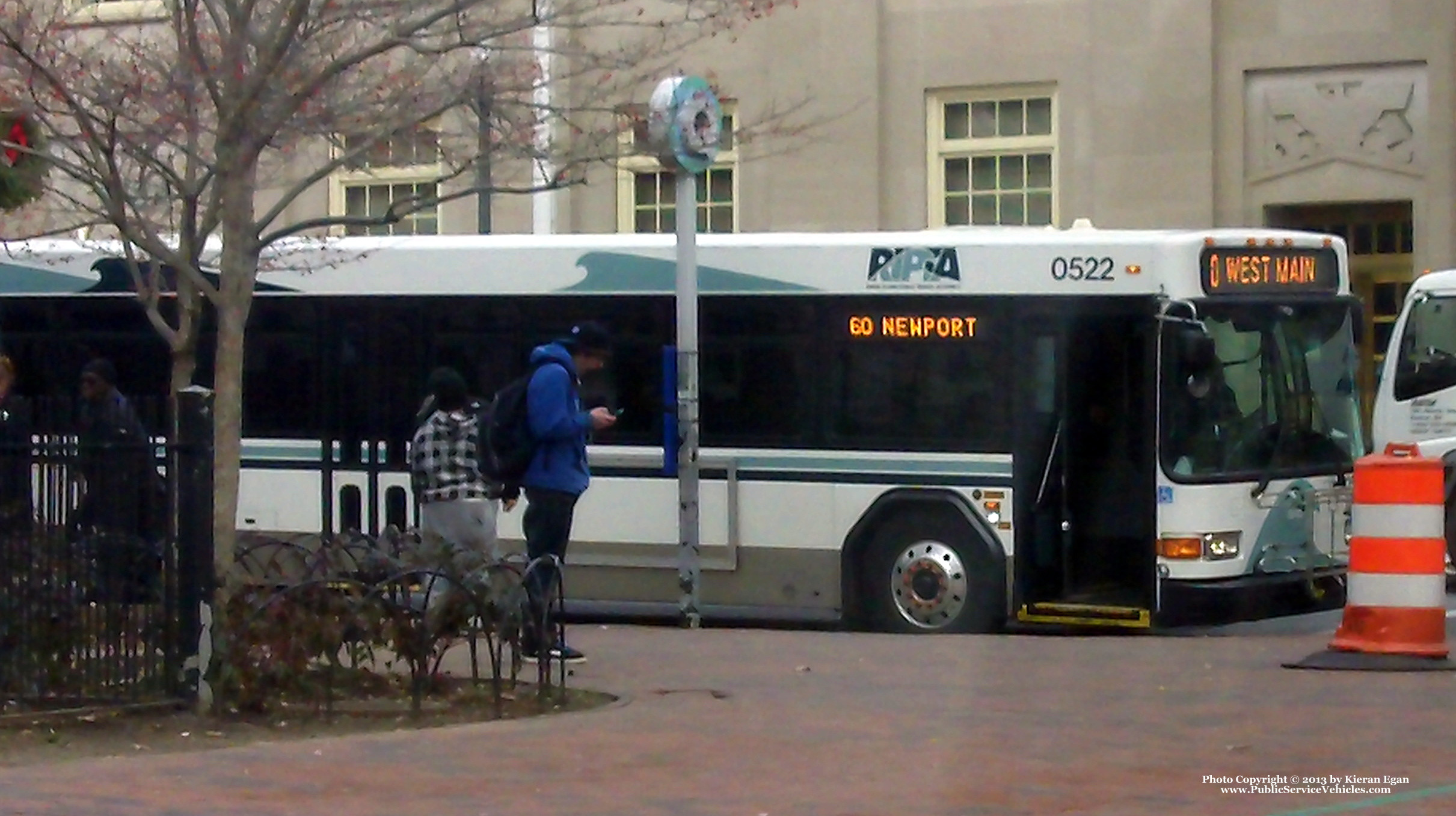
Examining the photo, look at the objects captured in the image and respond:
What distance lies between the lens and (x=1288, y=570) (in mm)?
15359

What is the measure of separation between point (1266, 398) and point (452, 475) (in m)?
5.30

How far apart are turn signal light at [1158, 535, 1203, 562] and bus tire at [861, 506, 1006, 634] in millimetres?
1087

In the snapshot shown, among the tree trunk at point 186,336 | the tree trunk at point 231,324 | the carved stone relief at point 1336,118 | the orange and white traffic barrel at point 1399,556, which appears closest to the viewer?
the tree trunk at point 231,324

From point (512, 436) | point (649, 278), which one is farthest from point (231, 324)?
point (649, 278)

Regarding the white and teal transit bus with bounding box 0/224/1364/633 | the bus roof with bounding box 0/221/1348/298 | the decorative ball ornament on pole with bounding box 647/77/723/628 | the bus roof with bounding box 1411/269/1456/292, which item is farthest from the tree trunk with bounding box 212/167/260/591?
the bus roof with bounding box 1411/269/1456/292

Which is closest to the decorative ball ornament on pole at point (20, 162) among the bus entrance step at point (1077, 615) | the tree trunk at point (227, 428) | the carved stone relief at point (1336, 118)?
the tree trunk at point (227, 428)

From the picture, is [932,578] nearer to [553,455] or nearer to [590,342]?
[590,342]

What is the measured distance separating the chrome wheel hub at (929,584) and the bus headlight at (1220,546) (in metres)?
1.55

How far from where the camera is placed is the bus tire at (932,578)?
1557 cm

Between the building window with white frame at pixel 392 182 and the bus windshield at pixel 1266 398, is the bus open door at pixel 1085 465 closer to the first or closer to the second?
the bus windshield at pixel 1266 398

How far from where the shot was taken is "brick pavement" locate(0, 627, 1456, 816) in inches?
331

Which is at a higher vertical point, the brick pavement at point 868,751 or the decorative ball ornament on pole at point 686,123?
the decorative ball ornament on pole at point 686,123

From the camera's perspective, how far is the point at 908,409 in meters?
15.8

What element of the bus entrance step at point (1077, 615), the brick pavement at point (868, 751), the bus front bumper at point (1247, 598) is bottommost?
the brick pavement at point (868, 751)
